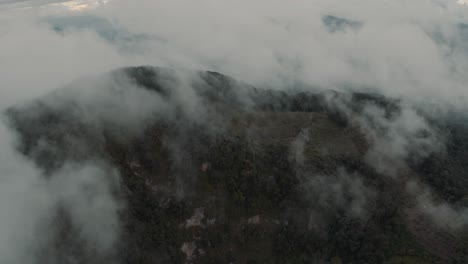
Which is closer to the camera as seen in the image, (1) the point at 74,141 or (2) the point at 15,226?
(2) the point at 15,226

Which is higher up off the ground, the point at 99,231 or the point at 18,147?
the point at 18,147

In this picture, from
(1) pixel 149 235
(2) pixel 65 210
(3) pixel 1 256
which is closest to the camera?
(3) pixel 1 256

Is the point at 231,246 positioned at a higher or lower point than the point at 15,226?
lower

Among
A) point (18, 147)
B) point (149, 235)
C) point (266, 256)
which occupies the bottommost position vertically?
point (266, 256)

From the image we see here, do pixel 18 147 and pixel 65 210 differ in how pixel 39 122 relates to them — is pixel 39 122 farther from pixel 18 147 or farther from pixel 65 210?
pixel 65 210

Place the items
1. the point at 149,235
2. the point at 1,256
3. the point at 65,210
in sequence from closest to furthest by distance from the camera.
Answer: the point at 1,256, the point at 65,210, the point at 149,235

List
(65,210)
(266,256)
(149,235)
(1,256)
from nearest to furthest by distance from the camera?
(1,256) < (65,210) < (149,235) < (266,256)

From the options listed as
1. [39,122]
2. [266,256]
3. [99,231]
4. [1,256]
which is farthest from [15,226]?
[266,256]

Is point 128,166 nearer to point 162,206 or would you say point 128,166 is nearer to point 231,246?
point 162,206

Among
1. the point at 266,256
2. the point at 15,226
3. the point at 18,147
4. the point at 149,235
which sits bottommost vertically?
the point at 266,256

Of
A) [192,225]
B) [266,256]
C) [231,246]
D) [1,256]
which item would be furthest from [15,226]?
[266,256]
